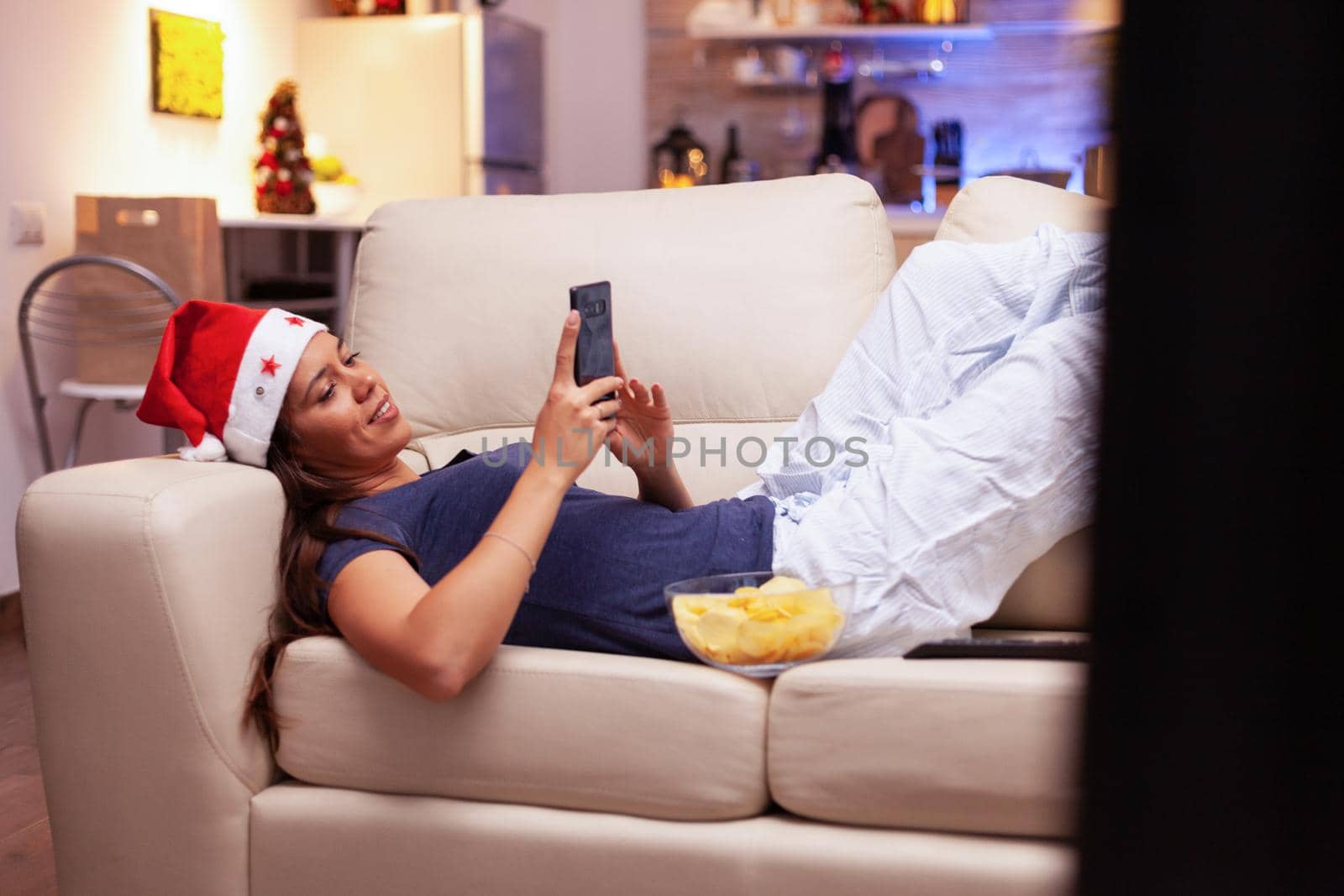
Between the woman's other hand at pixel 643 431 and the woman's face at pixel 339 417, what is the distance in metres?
0.27

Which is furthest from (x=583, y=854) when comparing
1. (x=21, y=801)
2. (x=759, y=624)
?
(x=21, y=801)

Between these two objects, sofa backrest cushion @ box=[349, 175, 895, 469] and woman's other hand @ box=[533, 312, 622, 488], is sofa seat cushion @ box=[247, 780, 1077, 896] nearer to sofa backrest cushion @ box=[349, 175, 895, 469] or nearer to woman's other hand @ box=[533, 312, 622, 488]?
woman's other hand @ box=[533, 312, 622, 488]

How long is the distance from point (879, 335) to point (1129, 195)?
5.25ft

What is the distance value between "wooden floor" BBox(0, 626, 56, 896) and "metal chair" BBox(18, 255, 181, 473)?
646 millimetres

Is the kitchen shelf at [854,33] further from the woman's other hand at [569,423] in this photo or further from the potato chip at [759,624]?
the potato chip at [759,624]

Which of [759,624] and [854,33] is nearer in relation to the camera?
[759,624]

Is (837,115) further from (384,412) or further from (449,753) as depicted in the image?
(449,753)

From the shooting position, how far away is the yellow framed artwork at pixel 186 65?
3.80m

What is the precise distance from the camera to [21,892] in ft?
5.98

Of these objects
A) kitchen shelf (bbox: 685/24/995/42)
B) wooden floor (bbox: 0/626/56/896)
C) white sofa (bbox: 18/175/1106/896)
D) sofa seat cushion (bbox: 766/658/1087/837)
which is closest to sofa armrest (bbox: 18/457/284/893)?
white sofa (bbox: 18/175/1106/896)

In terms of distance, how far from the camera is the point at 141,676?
138 centimetres

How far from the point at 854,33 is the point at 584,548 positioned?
3769mm

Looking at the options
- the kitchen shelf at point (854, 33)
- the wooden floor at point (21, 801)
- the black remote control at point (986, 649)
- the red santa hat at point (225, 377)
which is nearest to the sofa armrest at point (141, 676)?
the red santa hat at point (225, 377)

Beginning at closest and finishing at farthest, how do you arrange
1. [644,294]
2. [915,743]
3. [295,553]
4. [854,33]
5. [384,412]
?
[915,743]
[295,553]
[384,412]
[644,294]
[854,33]
